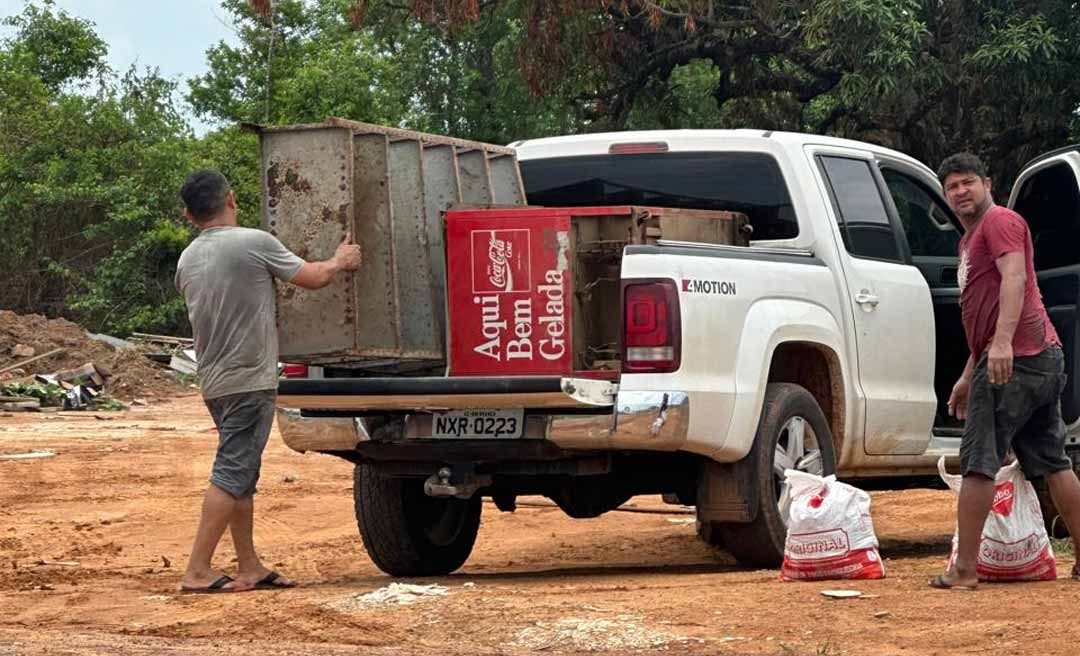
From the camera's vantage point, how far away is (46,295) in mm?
35781

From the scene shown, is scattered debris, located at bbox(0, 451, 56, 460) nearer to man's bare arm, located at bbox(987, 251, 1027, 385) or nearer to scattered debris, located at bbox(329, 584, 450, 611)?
scattered debris, located at bbox(329, 584, 450, 611)

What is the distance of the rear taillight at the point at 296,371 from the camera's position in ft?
27.3

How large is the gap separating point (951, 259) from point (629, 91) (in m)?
11.4

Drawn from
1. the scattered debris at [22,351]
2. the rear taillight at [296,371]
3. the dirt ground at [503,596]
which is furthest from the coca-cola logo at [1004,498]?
the scattered debris at [22,351]

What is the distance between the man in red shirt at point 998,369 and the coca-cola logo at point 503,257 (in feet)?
5.57

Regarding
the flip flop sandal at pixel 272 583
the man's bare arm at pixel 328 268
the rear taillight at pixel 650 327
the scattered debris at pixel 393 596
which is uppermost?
the man's bare arm at pixel 328 268

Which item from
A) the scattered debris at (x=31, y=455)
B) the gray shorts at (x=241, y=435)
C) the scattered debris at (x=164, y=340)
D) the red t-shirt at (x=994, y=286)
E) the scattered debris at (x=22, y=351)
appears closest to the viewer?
the red t-shirt at (x=994, y=286)

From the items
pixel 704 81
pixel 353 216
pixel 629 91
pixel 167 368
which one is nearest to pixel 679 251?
pixel 353 216

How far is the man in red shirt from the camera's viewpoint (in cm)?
723

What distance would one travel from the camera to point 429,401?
767cm

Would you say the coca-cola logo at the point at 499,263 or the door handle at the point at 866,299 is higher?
the coca-cola logo at the point at 499,263

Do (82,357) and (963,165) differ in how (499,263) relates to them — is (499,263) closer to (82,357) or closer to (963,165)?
(963,165)

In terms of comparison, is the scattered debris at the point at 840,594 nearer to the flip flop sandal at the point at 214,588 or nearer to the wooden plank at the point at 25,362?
the flip flop sandal at the point at 214,588

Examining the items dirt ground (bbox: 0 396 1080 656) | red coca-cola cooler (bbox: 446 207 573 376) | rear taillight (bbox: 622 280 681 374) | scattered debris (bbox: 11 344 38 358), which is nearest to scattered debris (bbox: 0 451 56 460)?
dirt ground (bbox: 0 396 1080 656)
